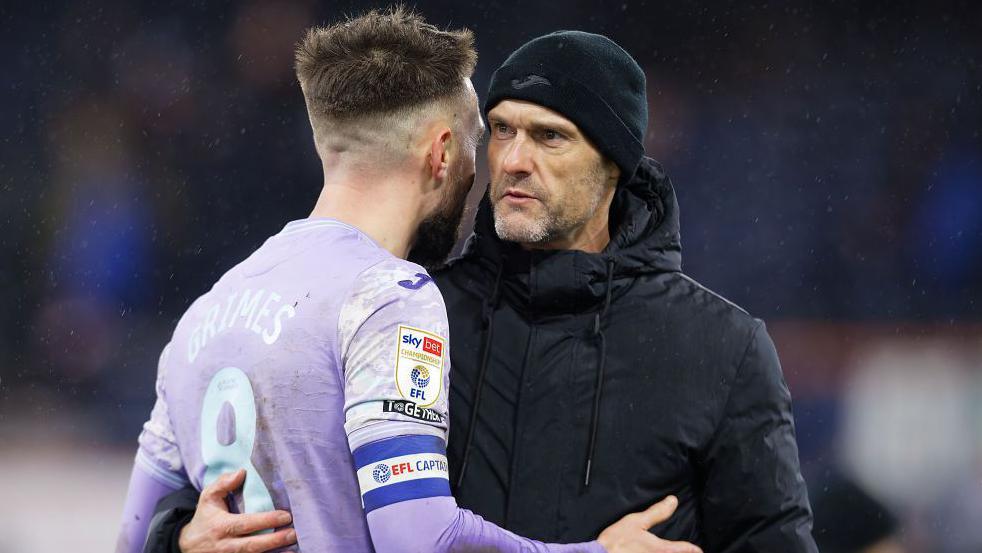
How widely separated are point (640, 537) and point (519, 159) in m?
0.84

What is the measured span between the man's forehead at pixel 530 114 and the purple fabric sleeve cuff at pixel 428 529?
93 cm

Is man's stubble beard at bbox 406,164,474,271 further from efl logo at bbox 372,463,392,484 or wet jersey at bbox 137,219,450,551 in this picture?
efl logo at bbox 372,463,392,484

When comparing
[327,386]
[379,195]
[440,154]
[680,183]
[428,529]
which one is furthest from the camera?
[680,183]

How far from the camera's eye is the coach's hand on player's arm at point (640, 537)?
7.27 ft

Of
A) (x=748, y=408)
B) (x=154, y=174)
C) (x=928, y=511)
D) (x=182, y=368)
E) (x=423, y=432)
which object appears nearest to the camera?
(x=423, y=432)

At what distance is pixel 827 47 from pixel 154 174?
15.1 ft

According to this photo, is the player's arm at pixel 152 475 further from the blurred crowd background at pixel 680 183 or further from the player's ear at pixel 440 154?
the blurred crowd background at pixel 680 183

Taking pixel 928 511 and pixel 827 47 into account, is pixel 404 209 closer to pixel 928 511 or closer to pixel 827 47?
pixel 928 511

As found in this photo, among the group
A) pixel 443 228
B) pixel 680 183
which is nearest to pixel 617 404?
pixel 443 228

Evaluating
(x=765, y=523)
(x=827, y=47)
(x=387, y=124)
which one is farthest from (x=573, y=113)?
(x=827, y=47)

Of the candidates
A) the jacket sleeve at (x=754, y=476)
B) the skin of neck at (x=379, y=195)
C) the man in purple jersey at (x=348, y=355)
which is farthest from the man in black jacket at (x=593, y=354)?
the skin of neck at (x=379, y=195)

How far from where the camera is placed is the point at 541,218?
8.09 feet

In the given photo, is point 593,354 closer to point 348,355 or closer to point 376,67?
point 348,355

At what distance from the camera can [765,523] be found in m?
2.33
